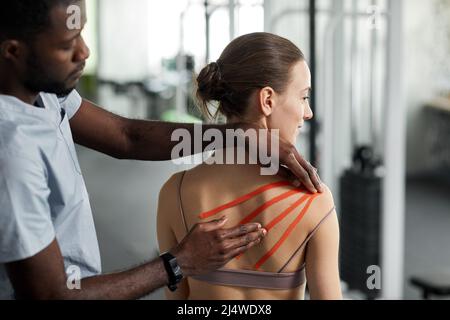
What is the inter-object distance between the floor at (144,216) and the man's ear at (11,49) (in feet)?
7.80

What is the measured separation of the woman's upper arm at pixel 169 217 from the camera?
4.02 ft

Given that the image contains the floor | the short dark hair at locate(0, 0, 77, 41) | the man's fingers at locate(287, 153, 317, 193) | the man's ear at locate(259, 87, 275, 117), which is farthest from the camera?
the floor

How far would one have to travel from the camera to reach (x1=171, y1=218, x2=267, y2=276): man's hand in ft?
3.08

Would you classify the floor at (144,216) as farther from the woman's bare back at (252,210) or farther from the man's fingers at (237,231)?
the man's fingers at (237,231)

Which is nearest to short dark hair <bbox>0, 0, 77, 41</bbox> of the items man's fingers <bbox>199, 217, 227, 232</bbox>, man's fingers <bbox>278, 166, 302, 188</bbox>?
man's fingers <bbox>199, 217, 227, 232</bbox>

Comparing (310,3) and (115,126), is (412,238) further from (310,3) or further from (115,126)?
(115,126)

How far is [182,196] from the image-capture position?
1215mm

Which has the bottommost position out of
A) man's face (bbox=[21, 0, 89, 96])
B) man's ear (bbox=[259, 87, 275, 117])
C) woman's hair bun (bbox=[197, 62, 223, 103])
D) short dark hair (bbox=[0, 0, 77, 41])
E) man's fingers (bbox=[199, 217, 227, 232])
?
man's fingers (bbox=[199, 217, 227, 232])

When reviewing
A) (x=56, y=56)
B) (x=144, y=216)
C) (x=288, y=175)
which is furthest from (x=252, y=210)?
(x=144, y=216)

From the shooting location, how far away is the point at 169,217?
48.9 inches

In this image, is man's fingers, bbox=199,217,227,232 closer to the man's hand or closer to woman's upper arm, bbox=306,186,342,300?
the man's hand

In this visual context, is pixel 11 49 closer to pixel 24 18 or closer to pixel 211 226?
pixel 24 18

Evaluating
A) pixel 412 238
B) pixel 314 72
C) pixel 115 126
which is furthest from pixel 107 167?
pixel 115 126

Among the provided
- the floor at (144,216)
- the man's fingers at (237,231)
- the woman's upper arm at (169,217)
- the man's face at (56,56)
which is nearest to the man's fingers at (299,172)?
the man's fingers at (237,231)
